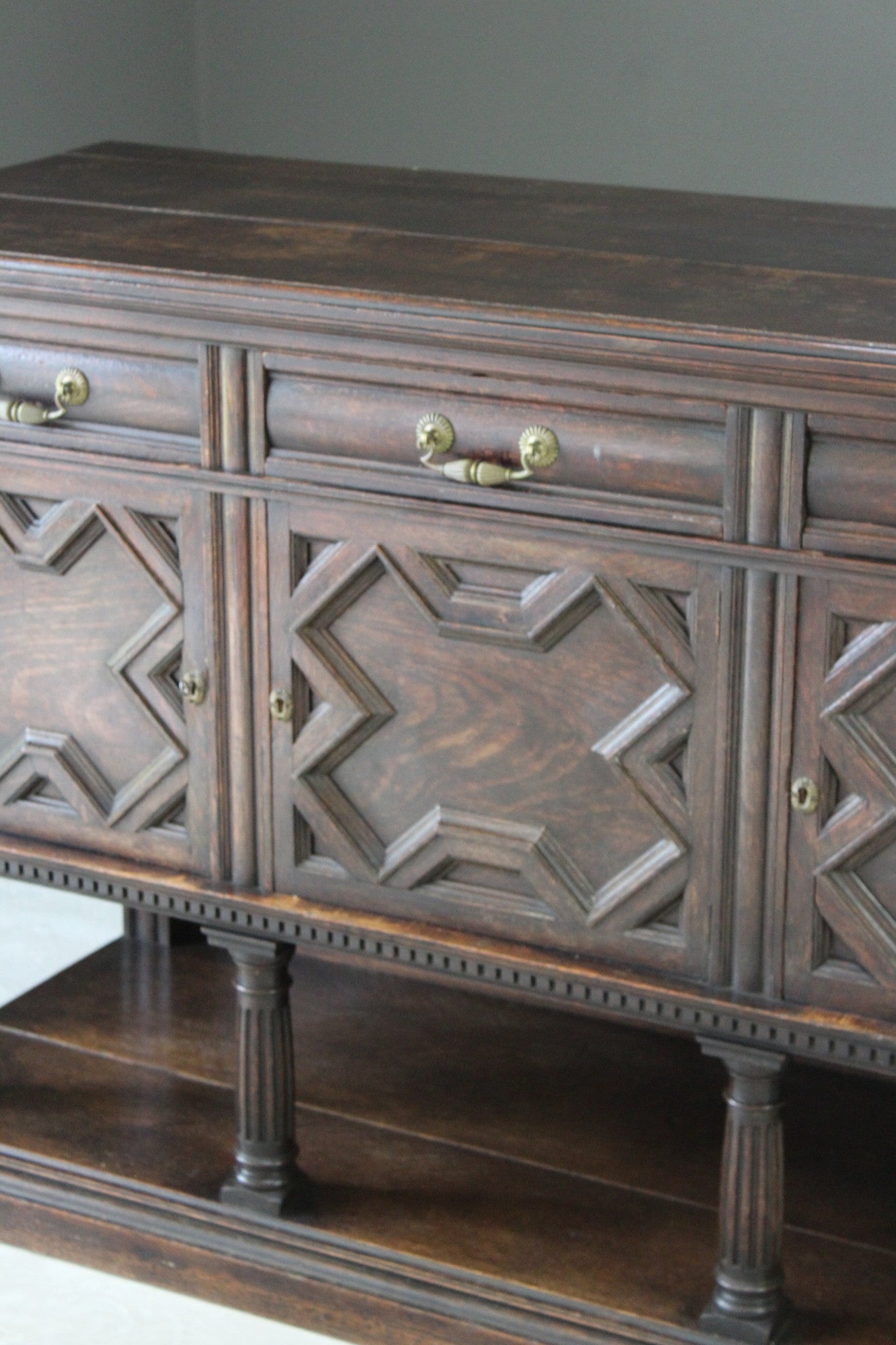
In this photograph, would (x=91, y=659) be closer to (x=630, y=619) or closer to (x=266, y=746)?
(x=266, y=746)

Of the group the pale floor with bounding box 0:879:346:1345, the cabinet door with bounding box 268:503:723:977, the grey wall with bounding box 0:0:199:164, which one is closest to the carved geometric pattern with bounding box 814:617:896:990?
the cabinet door with bounding box 268:503:723:977

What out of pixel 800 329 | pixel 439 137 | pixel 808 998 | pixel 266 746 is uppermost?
pixel 439 137

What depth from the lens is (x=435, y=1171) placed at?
8.41 feet

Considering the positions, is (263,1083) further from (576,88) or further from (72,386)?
(576,88)

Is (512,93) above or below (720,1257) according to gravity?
above

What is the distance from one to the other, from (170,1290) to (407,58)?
3.27 meters

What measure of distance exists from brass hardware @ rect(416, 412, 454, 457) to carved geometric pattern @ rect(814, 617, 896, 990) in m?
0.40

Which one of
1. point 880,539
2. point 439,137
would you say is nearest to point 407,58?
point 439,137

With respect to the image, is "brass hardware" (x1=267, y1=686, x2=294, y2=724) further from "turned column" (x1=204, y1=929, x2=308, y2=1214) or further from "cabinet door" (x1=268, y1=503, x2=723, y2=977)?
"turned column" (x1=204, y1=929, x2=308, y2=1214)

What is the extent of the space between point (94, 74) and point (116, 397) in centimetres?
259

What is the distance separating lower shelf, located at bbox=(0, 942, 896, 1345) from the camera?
Result: 238 cm

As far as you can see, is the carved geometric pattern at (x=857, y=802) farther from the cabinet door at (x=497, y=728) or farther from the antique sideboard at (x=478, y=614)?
the cabinet door at (x=497, y=728)

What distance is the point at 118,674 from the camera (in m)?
2.36

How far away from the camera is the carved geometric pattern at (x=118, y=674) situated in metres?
2.30
